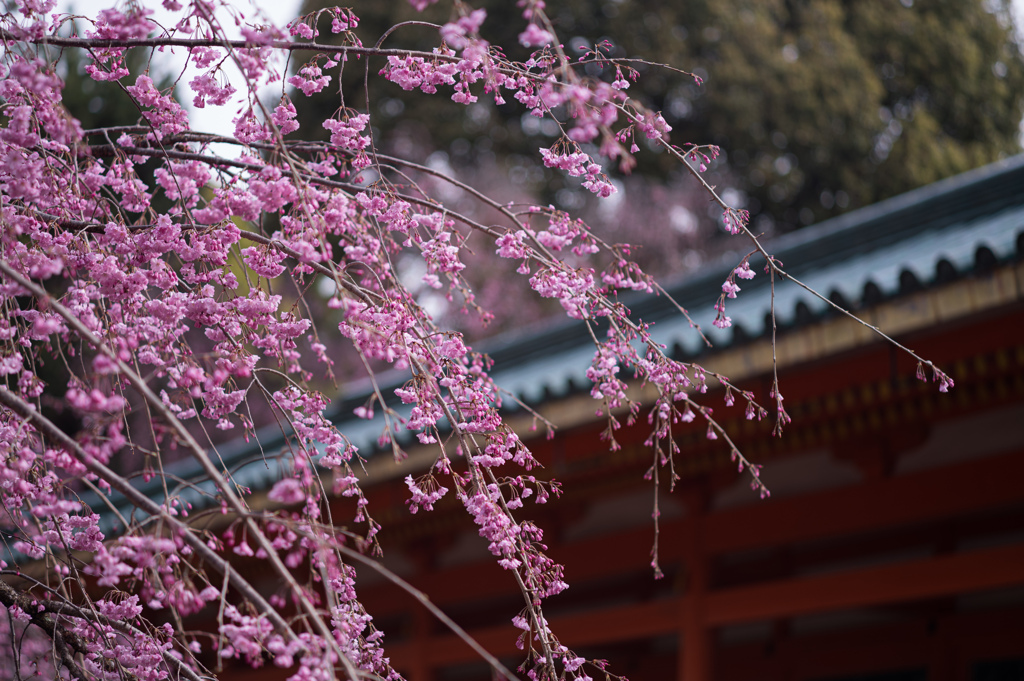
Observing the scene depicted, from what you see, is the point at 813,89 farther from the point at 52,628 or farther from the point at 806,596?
the point at 52,628

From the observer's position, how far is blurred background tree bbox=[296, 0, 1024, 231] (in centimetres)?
1365

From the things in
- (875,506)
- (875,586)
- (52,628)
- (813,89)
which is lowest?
(52,628)

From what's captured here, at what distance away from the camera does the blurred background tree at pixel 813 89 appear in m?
13.6

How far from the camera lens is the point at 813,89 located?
45.3ft

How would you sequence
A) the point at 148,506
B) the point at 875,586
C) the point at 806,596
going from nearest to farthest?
the point at 148,506, the point at 875,586, the point at 806,596

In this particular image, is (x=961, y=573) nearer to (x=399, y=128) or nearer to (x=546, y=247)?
(x=546, y=247)

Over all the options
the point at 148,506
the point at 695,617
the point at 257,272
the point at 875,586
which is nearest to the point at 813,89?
the point at 695,617

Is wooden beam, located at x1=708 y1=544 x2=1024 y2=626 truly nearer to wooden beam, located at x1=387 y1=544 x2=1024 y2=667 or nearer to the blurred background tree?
wooden beam, located at x1=387 y1=544 x2=1024 y2=667

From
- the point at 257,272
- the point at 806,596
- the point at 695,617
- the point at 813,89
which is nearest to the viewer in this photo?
the point at 257,272

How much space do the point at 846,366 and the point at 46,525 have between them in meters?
2.36

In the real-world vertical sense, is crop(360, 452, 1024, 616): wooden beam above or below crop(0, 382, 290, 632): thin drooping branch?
above

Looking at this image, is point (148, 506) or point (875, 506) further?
point (875, 506)

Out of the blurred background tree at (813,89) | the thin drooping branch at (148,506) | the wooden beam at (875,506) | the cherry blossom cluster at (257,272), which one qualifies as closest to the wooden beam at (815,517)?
the wooden beam at (875,506)

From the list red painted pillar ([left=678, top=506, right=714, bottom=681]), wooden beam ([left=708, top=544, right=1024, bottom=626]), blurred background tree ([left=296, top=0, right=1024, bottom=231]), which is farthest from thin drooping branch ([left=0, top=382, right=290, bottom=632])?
blurred background tree ([left=296, top=0, right=1024, bottom=231])
